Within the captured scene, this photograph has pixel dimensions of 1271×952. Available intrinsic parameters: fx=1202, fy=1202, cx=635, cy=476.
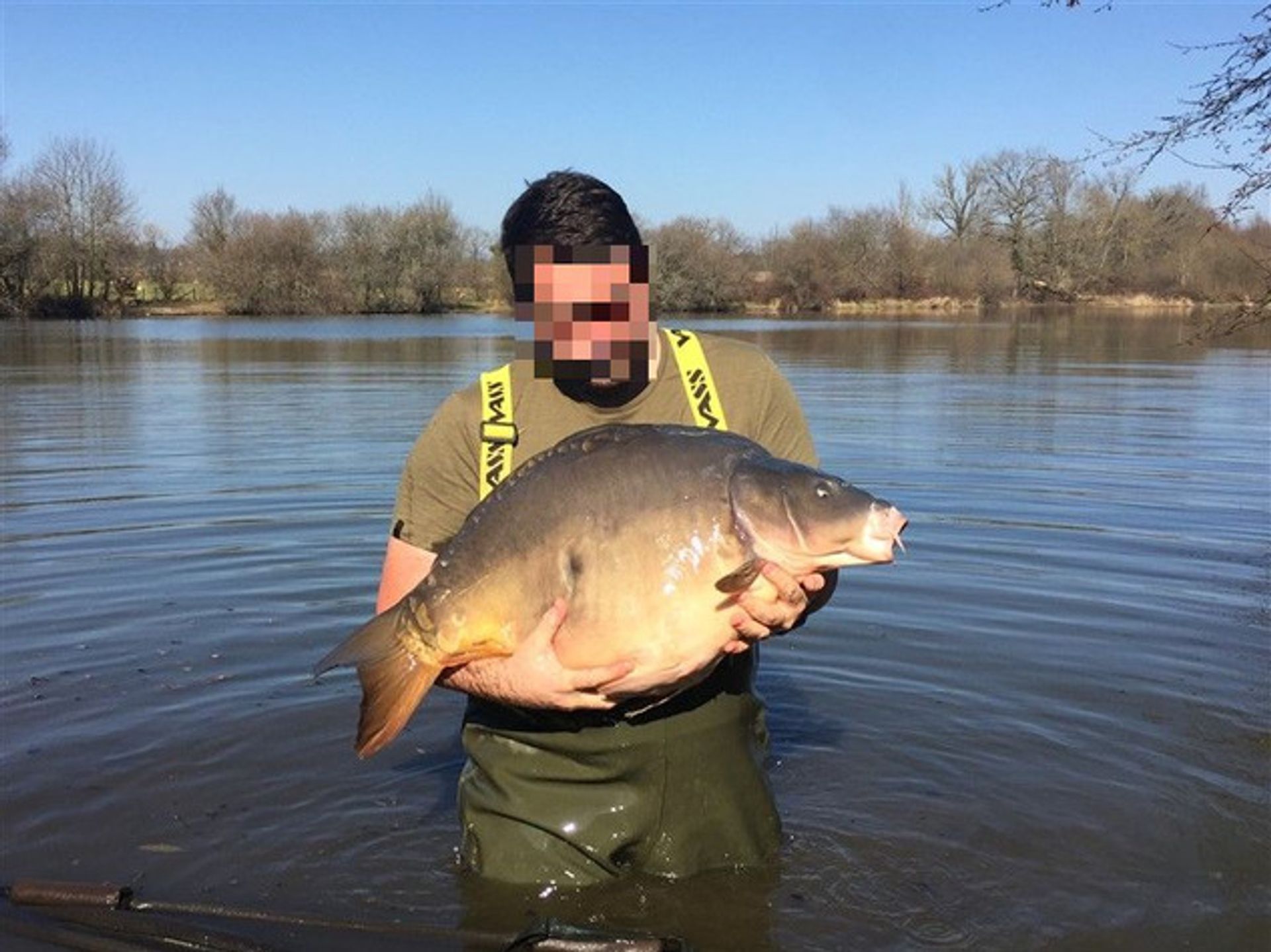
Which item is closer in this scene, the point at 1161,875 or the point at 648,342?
the point at 648,342

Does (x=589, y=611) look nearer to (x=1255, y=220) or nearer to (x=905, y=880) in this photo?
(x=905, y=880)

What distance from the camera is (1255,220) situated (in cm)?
1145

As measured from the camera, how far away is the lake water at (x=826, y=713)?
175 inches

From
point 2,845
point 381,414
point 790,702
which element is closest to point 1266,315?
point 790,702

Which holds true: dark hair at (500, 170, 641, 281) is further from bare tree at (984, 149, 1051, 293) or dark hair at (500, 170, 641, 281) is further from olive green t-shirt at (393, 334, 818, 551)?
bare tree at (984, 149, 1051, 293)

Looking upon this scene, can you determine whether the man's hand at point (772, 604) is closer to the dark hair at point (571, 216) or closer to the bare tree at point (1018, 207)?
the dark hair at point (571, 216)

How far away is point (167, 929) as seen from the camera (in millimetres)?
3721

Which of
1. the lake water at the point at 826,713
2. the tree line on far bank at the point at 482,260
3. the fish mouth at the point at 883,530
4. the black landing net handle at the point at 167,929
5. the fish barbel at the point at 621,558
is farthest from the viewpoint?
the tree line on far bank at the point at 482,260

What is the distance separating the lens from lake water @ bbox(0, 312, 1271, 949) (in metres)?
4.45

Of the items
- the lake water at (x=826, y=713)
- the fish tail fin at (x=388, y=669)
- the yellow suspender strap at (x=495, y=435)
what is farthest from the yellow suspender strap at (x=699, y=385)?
the lake water at (x=826, y=713)

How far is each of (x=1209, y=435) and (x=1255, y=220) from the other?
662 cm

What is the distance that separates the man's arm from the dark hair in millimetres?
974

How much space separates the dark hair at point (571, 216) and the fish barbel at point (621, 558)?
56 centimetres

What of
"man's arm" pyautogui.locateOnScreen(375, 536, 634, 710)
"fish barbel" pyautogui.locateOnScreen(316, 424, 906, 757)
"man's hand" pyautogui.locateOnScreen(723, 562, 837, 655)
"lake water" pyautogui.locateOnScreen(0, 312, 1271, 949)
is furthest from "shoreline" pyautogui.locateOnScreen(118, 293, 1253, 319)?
"man's hand" pyautogui.locateOnScreen(723, 562, 837, 655)
